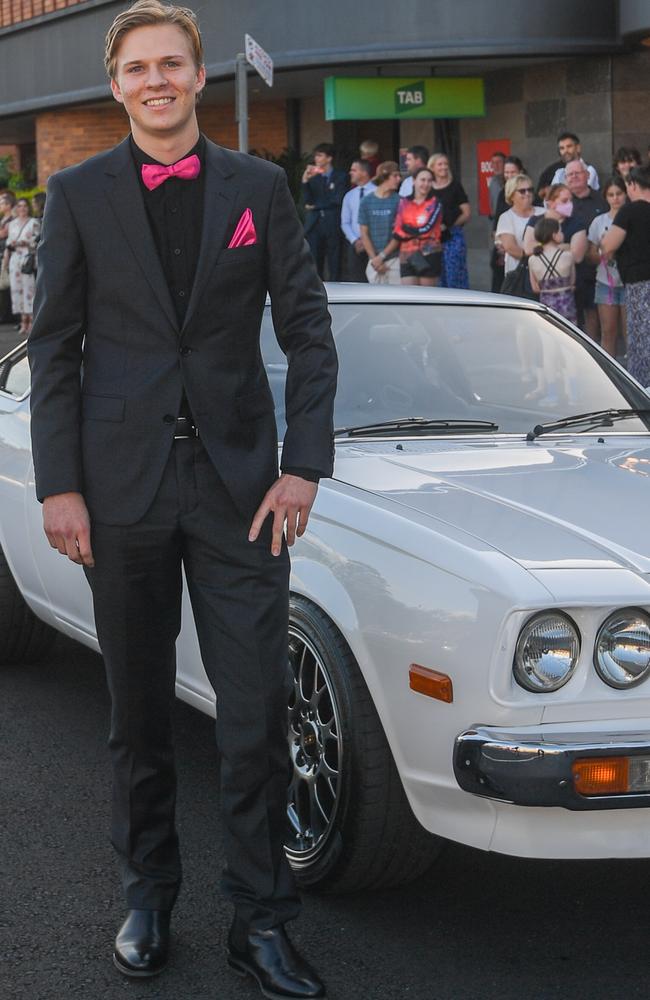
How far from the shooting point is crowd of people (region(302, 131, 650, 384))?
1071cm

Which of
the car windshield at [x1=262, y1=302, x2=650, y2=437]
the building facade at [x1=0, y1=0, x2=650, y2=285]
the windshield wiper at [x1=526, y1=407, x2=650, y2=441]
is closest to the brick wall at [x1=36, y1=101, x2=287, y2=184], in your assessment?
the building facade at [x1=0, y1=0, x2=650, y2=285]

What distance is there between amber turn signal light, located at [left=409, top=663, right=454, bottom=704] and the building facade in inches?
556

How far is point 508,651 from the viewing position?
3.20 m

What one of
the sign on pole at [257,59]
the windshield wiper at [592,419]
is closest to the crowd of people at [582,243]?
the sign on pole at [257,59]

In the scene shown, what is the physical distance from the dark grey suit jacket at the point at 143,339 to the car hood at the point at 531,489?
0.54 meters

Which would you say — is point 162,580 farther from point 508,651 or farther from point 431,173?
point 431,173

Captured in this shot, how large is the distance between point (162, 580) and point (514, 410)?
6.08 feet

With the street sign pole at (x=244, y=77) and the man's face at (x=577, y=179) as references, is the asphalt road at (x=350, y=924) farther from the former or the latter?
the man's face at (x=577, y=179)

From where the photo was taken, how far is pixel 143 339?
10.4ft

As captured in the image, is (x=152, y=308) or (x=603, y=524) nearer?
(x=152, y=308)

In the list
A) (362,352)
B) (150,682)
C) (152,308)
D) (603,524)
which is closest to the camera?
(152,308)

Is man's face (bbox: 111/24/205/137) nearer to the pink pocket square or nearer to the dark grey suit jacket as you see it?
the dark grey suit jacket

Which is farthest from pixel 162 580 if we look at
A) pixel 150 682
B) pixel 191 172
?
pixel 191 172

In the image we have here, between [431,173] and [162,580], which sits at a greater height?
[431,173]
